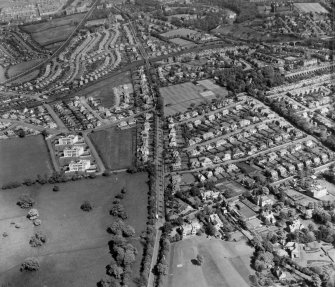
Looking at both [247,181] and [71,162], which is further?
[71,162]

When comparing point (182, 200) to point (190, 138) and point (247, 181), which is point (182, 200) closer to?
point (247, 181)

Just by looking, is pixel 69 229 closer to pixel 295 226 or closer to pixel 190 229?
pixel 190 229

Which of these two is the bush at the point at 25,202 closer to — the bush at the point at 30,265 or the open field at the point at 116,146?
the bush at the point at 30,265

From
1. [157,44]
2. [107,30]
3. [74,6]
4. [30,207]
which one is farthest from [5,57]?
[30,207]

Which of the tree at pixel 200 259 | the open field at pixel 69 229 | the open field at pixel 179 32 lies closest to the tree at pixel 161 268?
the open field at pixel 69 229

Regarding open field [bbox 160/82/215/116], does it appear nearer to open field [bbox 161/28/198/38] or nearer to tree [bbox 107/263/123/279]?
open field [bbox 161/28/198/38]

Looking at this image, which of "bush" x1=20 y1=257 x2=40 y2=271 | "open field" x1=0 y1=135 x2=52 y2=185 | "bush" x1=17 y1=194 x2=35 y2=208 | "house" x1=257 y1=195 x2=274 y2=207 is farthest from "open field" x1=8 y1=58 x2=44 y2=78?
"house" x1=257 y1=195 x2=274 y2=207
